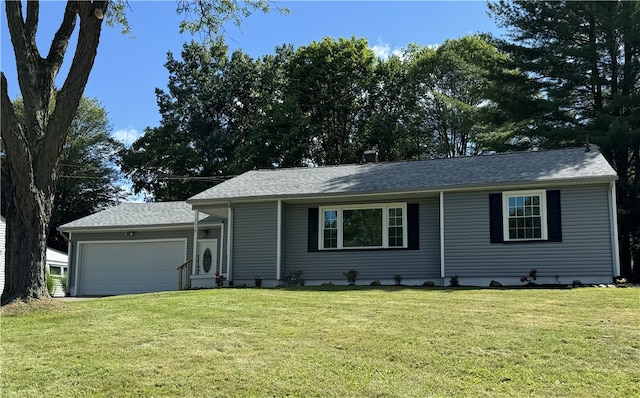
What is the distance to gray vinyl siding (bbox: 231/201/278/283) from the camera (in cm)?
1644

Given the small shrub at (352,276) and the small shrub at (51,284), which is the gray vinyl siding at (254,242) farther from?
the small shrub at (51,284)

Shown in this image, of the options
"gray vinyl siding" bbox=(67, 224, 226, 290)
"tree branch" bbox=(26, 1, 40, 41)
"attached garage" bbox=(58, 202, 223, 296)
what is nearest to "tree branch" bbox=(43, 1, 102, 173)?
"tree branch" bbox=(26, 1, 40, 41)

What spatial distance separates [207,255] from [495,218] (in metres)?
9.54

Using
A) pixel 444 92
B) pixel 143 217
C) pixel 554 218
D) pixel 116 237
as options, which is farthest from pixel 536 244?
pixel 444 92

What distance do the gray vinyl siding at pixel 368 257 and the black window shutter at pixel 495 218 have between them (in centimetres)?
143

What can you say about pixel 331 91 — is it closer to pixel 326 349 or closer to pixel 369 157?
pixel 369 157

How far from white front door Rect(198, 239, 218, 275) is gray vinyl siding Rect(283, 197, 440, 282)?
3.60 m

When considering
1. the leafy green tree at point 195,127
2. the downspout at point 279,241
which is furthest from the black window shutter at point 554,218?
the leafy green tree at point 195,127

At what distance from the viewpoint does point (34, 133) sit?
10648mm

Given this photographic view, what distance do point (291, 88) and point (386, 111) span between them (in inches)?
233

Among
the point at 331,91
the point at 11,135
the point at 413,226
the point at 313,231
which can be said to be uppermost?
the point at 331,91

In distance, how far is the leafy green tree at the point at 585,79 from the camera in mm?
21672

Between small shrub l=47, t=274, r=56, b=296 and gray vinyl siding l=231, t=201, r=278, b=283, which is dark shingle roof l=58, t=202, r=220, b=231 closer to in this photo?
small shrub l=47, t=274, r=56, b=296

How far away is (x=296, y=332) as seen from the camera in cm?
812
